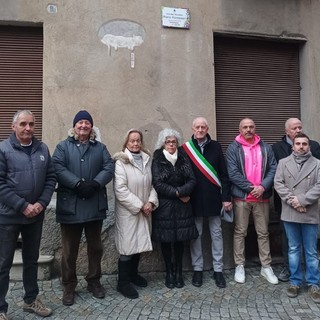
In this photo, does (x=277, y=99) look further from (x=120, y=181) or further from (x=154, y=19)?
(x=120, y=181)

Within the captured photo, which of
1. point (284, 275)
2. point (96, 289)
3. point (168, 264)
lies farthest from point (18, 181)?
point (284, 275)

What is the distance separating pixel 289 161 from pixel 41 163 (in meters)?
2.77

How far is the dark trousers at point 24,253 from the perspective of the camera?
3398mm

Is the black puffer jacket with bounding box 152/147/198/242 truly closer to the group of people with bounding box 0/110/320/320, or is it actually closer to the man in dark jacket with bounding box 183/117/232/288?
the group of people with bounding box 0/110/320/320

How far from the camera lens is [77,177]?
370cm

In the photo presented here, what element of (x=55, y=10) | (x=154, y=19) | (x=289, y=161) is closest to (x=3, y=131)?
(x=55, y=10)

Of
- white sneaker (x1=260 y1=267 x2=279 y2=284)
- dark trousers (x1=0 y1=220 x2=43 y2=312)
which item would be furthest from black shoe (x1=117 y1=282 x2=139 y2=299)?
white sneaker (x1=260 y1=267 x2=279 y2=284)

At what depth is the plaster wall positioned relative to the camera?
4.80 meters

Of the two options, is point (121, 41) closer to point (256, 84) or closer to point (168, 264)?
point (256, 84)

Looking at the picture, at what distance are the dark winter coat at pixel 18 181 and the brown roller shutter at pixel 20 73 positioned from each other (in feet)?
5.37

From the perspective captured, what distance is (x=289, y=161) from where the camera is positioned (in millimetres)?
4129

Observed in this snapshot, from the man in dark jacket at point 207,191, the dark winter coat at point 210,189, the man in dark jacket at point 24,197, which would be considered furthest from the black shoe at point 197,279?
the man in dark jacket at point 24,197

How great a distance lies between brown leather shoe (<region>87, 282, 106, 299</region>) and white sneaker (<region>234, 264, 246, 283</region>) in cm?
169

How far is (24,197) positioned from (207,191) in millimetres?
2141
